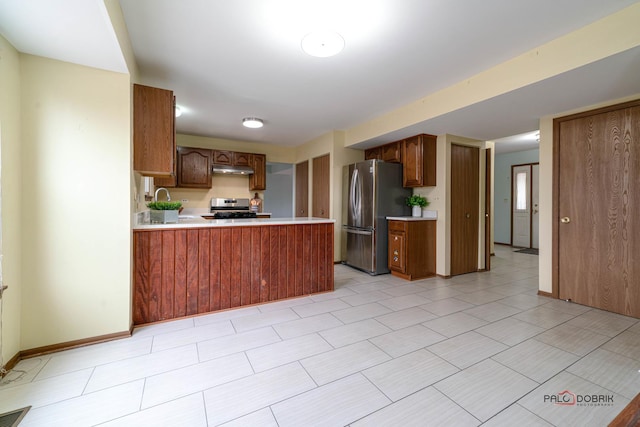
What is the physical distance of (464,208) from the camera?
4375 millimetres

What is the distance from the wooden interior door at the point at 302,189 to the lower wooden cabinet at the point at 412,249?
7.75 ft

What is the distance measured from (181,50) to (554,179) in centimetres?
427

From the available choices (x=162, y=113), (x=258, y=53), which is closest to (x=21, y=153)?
(x=162, y=113)

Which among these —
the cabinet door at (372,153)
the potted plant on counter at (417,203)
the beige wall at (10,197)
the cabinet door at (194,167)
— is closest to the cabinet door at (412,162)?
the potted plant on counter at (417,203)

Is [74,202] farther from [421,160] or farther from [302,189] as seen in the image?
[302,189]

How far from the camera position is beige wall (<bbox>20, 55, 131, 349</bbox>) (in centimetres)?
194

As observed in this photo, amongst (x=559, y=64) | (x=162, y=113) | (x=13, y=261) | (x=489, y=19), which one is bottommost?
(x=13, y=261)

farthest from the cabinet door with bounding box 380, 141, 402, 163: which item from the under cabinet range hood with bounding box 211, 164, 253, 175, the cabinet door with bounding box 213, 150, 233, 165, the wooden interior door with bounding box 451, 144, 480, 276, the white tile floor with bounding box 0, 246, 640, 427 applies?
the cabinet door with bounding box 213, 150, 233, 165

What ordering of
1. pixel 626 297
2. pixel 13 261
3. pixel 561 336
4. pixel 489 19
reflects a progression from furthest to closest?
pixel 626 297
pixel 561 336
pixel 489 19
pixel 13 261

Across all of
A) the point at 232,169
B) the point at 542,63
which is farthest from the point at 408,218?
the point at 232,169

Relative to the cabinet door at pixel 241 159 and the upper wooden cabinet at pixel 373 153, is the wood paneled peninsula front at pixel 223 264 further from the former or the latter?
the cabinet door at pixel 241 159

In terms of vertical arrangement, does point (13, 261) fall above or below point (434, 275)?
above

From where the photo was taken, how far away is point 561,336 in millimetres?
2260

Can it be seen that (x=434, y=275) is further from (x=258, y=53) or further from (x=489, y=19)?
(x=258, y=53)
